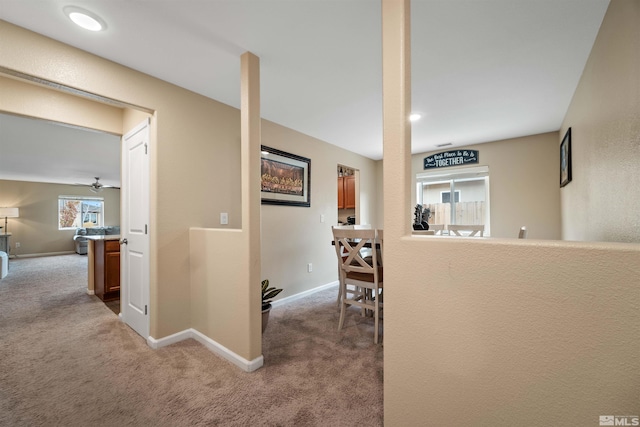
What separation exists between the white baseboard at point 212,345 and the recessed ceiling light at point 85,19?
2359 mm

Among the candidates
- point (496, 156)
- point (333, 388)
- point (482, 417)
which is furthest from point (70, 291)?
point (496, 156)

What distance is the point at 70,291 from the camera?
4023mm

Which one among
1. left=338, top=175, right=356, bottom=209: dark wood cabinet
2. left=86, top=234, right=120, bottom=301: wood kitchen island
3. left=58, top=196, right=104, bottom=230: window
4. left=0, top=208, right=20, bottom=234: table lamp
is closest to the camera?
left=86, top=234, right=120, bottom=301: wood kitchen island

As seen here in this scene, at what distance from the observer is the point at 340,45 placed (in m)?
1.85

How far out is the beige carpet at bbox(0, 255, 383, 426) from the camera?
4.90 ft

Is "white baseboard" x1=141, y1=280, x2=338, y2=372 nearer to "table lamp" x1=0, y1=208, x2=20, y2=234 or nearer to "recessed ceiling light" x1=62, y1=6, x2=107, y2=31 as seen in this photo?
"recessed ceiling light" x1=62, y1=6, x2=107, y2=31

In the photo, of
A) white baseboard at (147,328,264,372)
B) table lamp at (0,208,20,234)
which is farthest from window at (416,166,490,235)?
table lamp at (0,208,20,234)

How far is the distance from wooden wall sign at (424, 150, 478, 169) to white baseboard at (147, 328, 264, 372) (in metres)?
4.23

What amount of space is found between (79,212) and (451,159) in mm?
11262

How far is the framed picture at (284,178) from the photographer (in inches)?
127

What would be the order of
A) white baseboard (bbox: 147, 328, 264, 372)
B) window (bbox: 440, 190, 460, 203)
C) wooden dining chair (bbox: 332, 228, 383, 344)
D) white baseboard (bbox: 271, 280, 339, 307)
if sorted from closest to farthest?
1. white baseboard (bbox: 147, 328, 264, 372)
2. wooden dining chair (bbox: 332, 228, 383, 344)
3. white baseboard (bbox: 271, 280, 339, 307)
4. window (bbox: 440, 190, 460, 203)

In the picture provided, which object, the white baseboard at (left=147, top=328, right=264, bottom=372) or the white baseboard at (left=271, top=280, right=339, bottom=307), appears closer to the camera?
the white baseboard at (left=147, top=328, right=264, bottom=372)

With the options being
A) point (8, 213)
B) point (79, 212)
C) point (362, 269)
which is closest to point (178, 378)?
point (362, 269)

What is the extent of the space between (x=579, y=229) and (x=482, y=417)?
7.85ft
